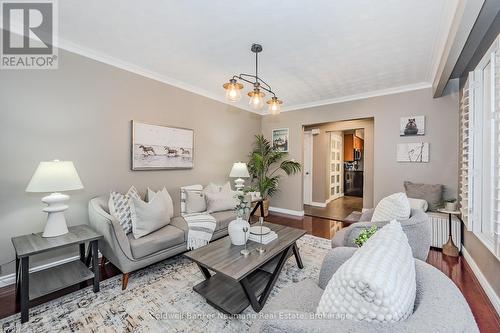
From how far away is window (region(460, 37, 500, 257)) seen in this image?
1.82m

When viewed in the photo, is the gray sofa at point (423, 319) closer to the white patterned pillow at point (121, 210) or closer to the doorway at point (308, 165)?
the white patterned pillow at point (121, 210)

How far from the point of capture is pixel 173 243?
8.53 feet

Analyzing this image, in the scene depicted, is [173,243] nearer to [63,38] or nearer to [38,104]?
[38,104]

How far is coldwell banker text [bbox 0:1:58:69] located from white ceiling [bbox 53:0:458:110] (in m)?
0.12

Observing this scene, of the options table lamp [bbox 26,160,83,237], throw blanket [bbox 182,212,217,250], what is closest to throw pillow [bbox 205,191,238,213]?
throw blanket [bbox 182,212,217,250]

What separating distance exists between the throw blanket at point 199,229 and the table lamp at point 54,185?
4.18 ft

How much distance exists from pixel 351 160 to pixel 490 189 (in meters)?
7.03

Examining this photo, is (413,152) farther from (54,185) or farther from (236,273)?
(54,185)

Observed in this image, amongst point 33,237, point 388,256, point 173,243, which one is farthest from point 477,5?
point 33,237

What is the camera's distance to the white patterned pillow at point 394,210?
2178 mm

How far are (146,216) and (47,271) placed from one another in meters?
1.03

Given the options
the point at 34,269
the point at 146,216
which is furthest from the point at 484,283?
the point at 34,269

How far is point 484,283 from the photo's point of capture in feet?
7.25

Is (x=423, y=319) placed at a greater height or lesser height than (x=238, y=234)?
greater
